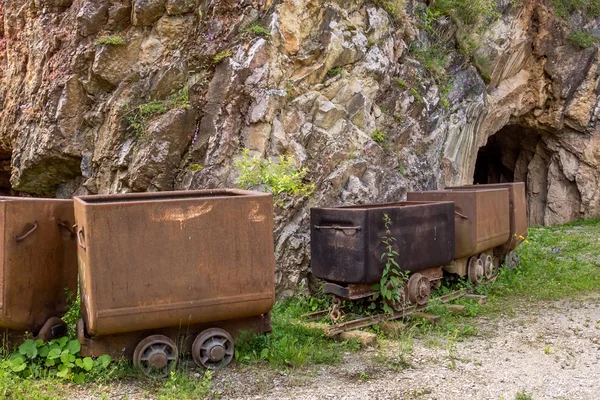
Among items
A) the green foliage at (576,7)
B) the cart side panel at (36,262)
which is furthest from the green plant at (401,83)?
the green foliage at (576,7)

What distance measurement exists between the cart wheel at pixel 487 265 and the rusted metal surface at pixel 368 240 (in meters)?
1.52

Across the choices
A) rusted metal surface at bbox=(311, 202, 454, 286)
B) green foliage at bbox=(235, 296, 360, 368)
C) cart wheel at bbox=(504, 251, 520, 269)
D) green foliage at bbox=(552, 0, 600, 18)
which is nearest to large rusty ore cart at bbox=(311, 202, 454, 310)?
rusted metal surface at bbox=(311, 202, 454, 286)

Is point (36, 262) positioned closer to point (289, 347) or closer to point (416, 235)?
point (289, 347)

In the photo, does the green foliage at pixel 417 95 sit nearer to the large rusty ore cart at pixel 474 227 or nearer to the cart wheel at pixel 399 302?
the large rusty ore cart at pixel 474 227

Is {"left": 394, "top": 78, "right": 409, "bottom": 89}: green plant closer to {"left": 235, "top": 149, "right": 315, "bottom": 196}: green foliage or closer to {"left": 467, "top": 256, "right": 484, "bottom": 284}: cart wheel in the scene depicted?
{"left": 235, "top": 149, "right": 315, "bottom": 196}: green foliage

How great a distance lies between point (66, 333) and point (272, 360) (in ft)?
6.25

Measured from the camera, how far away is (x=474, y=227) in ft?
26.7

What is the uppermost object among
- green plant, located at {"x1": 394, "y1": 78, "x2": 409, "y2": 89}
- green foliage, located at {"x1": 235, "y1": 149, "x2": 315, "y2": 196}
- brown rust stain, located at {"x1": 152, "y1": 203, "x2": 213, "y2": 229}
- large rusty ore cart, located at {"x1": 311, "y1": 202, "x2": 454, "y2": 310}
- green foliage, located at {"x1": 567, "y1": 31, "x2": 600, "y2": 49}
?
green foliage, located at {"x1": 567, "y1": 31, "x2": 600, "y2": 49}

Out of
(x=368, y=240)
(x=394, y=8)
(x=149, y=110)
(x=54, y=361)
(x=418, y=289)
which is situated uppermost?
(x=394, y=8)

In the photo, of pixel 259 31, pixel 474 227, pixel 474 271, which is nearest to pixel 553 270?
pixel 474 271

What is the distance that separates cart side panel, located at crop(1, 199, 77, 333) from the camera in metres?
4.88

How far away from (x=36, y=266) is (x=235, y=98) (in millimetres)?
4411

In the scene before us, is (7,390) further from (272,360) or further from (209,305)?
(272,360)

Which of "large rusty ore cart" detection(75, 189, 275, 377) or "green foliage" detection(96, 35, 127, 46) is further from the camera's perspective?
"green foliage" detection(96, 35, 127, 46)
